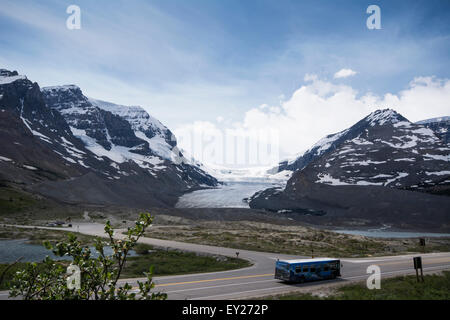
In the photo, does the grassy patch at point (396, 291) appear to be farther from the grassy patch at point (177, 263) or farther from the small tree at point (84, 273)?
the small tree at point (84, 273)

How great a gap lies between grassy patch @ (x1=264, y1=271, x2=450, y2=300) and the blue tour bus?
11.8 feet

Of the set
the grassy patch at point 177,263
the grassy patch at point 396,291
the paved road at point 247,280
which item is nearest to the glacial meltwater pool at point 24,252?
the grassy patch at point 177,263

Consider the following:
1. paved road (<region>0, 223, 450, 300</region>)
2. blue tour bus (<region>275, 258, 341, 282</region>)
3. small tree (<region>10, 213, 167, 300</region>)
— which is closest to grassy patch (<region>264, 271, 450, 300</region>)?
paved road (<region>0, 223, 450, 300</region>)

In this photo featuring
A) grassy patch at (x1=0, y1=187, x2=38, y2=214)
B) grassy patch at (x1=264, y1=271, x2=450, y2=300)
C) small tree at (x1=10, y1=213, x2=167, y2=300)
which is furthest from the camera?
grassy patch at (x1=0, y1=187, x2=38, y2=214)

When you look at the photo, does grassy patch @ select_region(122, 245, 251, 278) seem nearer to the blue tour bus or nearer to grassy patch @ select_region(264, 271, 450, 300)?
the blue tour bus

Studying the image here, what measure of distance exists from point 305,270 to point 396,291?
707 cm

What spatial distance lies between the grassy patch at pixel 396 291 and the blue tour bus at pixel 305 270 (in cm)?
360

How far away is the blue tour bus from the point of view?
2631cm

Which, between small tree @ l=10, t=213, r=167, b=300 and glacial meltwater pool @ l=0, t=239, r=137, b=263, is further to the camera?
glacial meltwater pool @ l=0, t=239, r=137, b=263

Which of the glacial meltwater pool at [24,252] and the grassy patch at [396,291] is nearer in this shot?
the grassy patch at [396,291]

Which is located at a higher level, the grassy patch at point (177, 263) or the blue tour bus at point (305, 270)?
the blue tour bus at point (305, 270)

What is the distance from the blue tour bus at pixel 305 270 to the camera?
26312 millimetres
